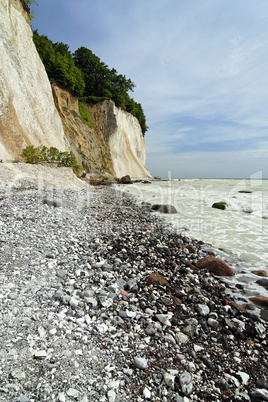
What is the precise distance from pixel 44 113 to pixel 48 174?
10230mm

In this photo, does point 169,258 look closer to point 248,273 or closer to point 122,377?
point 248,273

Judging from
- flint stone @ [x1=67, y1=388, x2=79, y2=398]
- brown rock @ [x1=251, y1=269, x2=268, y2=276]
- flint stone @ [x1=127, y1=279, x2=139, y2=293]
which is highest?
flint stone @ [x1=127, y1=279, x2=139, y2=293]

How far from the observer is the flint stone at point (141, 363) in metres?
1.85

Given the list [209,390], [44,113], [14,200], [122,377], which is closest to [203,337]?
[209,390]

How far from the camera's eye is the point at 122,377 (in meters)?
1.72

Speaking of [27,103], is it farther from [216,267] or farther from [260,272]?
[260,272]

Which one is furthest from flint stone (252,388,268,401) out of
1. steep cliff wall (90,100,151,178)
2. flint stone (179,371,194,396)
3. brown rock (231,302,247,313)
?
steep cliff wall (90,100,151,178)

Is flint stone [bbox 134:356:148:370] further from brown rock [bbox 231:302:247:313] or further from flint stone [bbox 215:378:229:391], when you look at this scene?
brown rock [bbox 231:302:247:313]

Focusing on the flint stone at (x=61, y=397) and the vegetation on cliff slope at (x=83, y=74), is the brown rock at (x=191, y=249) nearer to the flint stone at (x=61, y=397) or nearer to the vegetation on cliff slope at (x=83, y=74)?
the flint stone at (x=61, y=397)

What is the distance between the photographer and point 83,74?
116 feet

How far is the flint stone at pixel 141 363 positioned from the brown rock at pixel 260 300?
86.6 inches

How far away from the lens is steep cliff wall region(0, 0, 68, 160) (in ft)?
43.4

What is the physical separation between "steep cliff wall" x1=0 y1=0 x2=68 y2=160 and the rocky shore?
34.3 feet

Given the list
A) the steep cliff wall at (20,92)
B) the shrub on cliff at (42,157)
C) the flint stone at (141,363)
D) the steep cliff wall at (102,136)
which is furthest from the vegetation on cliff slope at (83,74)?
the flint stone at (141,363)
